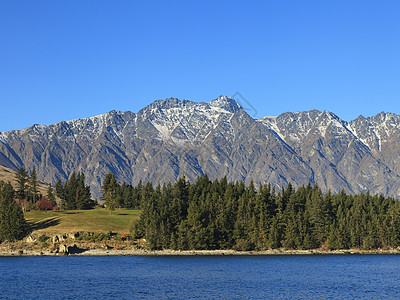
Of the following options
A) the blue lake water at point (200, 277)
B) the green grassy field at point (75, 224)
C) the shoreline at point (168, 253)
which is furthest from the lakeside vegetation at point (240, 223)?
the blue lake water at point (200, 277)

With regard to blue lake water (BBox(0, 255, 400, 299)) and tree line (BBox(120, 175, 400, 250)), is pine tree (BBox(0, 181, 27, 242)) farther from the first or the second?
tree line (BBox(120, 175, 400, 250))

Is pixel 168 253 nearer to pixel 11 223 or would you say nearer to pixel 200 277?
pixel 200 277

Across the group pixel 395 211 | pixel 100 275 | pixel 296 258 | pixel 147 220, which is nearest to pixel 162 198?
pixel 147 220

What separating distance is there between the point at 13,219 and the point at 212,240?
65271 millimetres

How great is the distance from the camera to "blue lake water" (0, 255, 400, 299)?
9366cm

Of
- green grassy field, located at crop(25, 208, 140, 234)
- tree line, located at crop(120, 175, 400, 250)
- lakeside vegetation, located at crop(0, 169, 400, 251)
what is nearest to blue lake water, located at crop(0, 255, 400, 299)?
tree line, located at crop(120, 175, 400, 250)

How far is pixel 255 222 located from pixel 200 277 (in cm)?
6270

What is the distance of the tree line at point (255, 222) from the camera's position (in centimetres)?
17000

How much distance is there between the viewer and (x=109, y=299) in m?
87.8

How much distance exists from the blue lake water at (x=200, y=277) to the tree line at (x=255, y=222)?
1323 centimetres

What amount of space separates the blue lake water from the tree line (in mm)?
13227

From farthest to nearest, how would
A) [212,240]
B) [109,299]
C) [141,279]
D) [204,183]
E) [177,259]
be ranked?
[204,183] → [212,240] → [177,259] → [141,279] → [109,299]

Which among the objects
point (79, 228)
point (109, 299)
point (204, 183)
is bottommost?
point (109, 299)

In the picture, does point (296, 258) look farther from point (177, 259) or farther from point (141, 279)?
point (141, 279)
